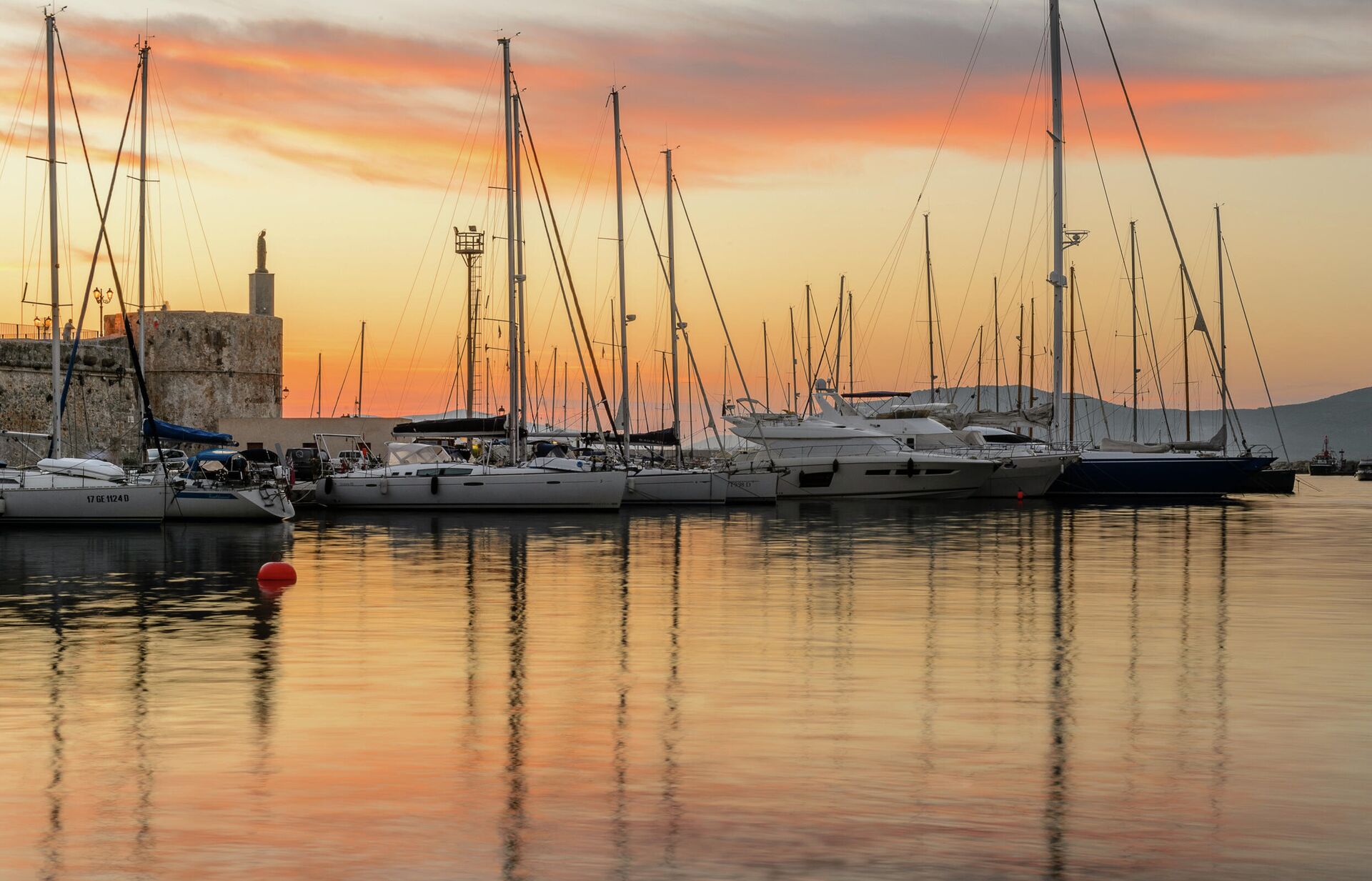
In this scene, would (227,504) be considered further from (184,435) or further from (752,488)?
(752,488)

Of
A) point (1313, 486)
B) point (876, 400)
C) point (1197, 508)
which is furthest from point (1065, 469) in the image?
point (1313, 486)

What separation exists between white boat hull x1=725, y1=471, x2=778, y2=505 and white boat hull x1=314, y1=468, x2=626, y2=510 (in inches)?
210

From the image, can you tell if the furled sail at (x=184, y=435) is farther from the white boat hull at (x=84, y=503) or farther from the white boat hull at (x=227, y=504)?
the white boat hull at (x=84, y=503)

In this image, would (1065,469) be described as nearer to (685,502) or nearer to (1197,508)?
(1197,508)

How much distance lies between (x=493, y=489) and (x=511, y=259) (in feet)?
22.8

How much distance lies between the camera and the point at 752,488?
1832 inches

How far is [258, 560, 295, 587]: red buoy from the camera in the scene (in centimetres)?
2184

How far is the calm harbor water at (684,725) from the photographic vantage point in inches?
293

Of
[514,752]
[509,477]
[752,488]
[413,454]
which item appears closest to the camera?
[514,752]

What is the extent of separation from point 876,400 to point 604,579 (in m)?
48.9

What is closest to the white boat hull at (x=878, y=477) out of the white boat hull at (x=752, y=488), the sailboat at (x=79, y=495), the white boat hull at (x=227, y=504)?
the white boat hull at (x=752, y=488)

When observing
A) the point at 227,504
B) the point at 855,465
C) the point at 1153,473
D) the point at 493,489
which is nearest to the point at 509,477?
the point at 493,489

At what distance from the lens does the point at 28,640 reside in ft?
50.4

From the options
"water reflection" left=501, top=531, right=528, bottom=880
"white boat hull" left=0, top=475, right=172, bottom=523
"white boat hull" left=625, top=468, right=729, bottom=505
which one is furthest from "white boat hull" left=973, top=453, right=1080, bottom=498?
"water reflection" left=501, top=531, right=528, bottom=880
